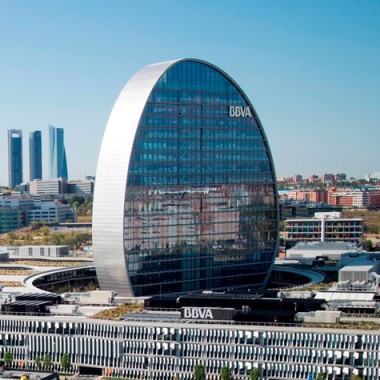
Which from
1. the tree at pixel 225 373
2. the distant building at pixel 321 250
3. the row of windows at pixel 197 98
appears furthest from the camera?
the distant building at pixel 321 250

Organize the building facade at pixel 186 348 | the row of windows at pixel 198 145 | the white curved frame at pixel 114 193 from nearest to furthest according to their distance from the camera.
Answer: the building facade at pixel 186 348, the white curved frame at pixel 114 193, the row of windows at pixel 198 145

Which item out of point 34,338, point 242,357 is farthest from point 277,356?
point 34,338

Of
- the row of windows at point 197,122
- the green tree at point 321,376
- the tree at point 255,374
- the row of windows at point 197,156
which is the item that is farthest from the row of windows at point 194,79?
the green tree at point 321,376

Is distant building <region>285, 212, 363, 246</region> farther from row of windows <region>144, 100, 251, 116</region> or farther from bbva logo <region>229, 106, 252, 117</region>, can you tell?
row of windows <region>144, 100, 251, 116</region>

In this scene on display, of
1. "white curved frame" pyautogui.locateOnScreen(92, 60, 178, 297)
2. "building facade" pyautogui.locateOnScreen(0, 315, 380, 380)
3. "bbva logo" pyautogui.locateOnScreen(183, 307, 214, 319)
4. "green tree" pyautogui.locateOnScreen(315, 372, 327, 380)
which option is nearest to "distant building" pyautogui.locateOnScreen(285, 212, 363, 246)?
"white curved frame" pyautogui.locateOnScreen(92, 60, 178, 297)


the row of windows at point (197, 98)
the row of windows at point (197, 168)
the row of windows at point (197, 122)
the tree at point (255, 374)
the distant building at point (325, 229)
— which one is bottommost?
the tree at point (255, 374)

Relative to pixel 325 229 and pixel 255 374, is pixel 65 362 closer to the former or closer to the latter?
pixel 255 374

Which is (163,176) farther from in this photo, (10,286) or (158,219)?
(10,286)

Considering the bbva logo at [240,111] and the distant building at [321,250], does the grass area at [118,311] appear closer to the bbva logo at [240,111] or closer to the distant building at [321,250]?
the bbva logo at [240,111]
